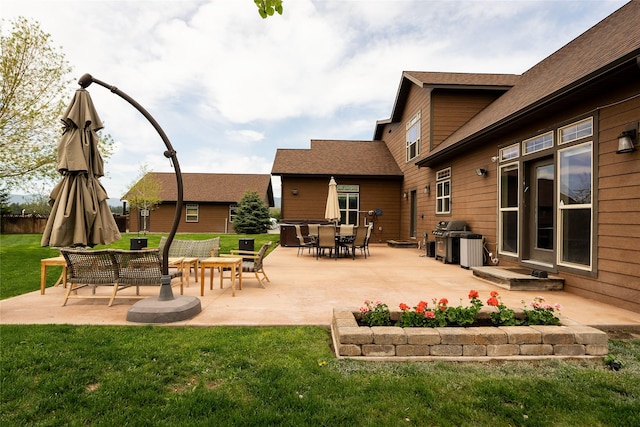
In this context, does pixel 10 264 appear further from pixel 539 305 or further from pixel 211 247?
pixel 539 305

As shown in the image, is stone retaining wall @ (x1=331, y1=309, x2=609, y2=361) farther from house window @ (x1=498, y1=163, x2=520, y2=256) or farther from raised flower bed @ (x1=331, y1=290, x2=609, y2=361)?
house window @ (x1=498, y1=163, x2=520, y2=256)

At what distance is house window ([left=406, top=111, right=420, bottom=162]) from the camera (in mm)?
12602

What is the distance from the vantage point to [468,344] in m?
2.79

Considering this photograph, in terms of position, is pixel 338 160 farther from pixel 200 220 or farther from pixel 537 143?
pixel 200 220

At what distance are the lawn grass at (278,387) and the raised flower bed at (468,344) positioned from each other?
11 centimetres

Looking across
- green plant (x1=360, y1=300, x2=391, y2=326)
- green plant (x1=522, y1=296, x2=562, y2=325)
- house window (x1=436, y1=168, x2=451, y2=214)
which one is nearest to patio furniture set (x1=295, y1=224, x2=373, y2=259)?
house window (x1=436, y1=168, x2=451, y2=214)

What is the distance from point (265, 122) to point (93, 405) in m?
22.3

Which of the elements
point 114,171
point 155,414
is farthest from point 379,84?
point 155,414

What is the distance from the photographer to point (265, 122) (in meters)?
23.0

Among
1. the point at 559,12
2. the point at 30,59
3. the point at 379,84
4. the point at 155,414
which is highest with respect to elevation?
the point at 379,84

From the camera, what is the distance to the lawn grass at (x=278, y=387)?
1979mm

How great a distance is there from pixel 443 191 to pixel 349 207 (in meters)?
4.94

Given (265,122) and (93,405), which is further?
(265,122)

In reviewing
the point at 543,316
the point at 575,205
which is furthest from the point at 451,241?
the point at 543,316
